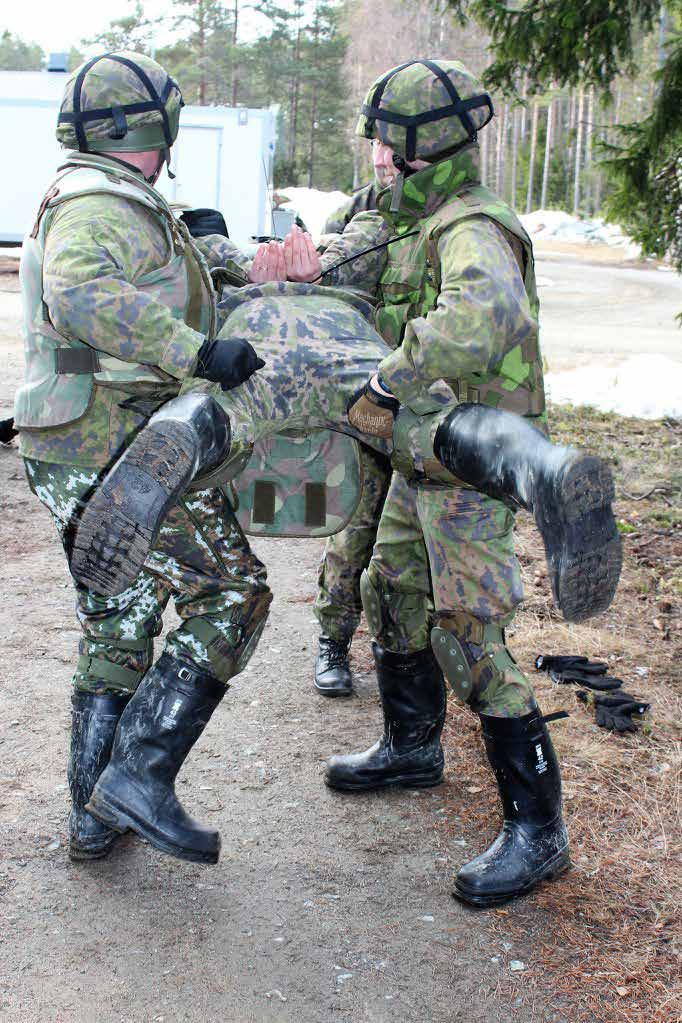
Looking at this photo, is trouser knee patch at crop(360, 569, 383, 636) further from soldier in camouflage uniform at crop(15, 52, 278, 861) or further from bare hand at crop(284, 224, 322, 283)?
bare hand at crop(284, 224, 322, 283)

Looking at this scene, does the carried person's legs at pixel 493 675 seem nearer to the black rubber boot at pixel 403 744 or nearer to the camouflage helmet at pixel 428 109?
the black rubber boot at pixel 403 744

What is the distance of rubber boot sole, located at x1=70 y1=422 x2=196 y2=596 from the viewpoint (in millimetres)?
2701

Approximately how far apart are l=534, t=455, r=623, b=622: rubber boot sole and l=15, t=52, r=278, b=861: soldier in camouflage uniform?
36.2 inches

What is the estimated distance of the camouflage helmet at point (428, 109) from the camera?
329 cm

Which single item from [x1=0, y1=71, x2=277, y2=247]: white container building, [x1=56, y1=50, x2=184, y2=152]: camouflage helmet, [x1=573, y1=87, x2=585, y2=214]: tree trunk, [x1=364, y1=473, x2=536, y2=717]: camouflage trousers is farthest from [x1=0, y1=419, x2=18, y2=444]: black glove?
[x1=573, y1=87, x2=585, y2=214]: tree trunk

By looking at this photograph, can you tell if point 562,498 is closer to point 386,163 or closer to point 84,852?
point 386,163

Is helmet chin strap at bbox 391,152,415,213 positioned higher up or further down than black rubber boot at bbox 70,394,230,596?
higher up

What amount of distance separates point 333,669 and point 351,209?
6.63 ft

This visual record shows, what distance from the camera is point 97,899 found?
327 centimetres

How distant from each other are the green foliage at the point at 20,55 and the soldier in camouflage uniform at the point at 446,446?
109 meters

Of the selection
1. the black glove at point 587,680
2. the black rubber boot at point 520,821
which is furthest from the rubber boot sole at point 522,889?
the black glove at point 587,680

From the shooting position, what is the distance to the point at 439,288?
11.0ft

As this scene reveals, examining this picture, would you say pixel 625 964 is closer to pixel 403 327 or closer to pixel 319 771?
pixel 319 771

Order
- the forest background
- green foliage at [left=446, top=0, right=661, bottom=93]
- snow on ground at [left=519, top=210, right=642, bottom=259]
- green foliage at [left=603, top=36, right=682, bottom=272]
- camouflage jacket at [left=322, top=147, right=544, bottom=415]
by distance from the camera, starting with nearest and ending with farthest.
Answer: camouflage jacket at [left=322, top=147, right=544, bottom=415] < green foliage at [left=446, top=0, right=661, bottom=93] < green foliage at [left=603, top=36, right=682, bottom=272] < snow on ground at [left=519, top=210, right=642, bottom=259] < the forest background
